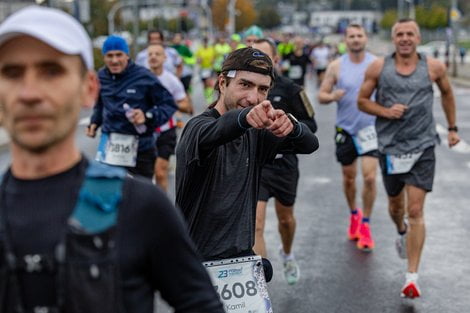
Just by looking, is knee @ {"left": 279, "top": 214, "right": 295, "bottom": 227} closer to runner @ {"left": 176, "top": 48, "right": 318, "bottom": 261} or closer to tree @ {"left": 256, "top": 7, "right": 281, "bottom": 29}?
runner @ {"left": 176, "top": 48, "right": 318, "bottom": 261}

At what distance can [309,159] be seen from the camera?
1487 cm

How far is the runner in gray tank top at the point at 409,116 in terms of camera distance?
6930 millimetres

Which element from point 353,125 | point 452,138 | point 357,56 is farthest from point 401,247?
point 357,56

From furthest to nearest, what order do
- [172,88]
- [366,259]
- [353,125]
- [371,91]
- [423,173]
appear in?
[172,88], [353,125], [366,259], [371,91], [423,173]

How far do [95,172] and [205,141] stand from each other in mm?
1767

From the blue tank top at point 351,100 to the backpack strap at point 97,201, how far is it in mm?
6924

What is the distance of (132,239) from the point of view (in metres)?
Result: 2.10

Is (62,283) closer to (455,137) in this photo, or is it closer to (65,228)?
(65,228)

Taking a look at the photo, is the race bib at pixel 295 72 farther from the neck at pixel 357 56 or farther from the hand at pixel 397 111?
the hand at pixel 397 111

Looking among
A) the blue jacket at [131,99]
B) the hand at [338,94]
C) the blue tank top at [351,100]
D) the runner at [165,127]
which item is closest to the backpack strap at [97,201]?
the blue jacket at [131,99]

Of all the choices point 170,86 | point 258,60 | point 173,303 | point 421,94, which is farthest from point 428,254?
point 173,303

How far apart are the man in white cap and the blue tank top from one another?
22.6 ft

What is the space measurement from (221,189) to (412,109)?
3.38 m

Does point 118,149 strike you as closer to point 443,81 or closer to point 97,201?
point 443,81
